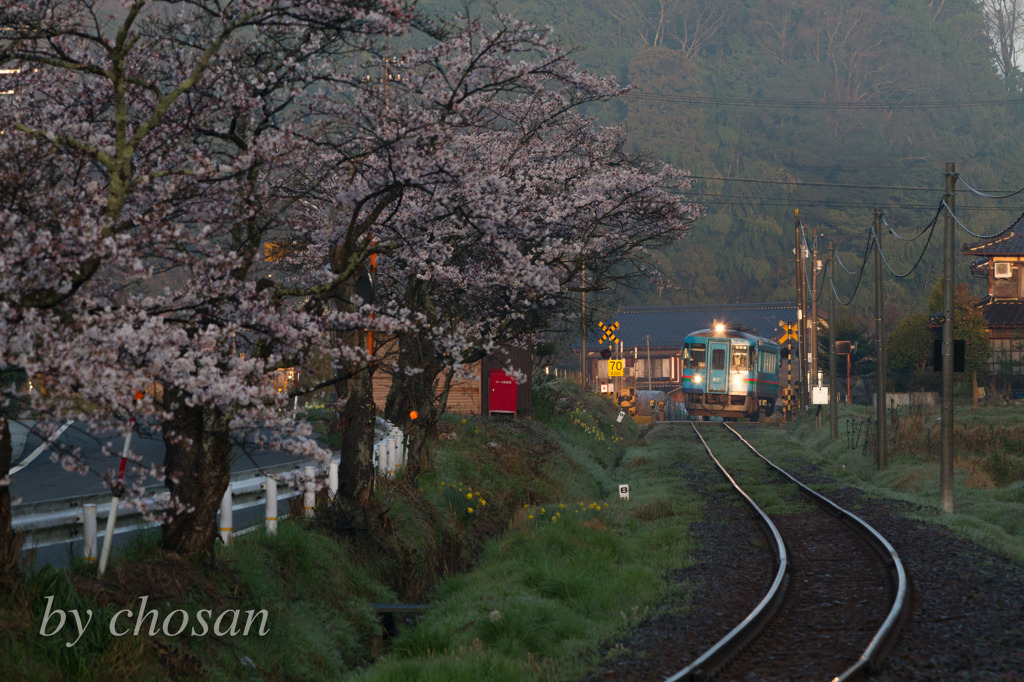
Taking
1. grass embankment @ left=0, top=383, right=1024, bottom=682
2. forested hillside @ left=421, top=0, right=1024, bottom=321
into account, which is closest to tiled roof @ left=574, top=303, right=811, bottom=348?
forested hillside @ left=421, top=0, right=1024, bottom=321

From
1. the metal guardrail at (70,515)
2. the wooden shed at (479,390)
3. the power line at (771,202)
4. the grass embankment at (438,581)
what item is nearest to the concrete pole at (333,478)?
the grass embankment at (438,581)

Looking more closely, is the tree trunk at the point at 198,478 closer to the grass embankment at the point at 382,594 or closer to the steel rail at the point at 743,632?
the grass embankment at the point at 382,594

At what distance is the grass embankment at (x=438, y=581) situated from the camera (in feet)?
24.9

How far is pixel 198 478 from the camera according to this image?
913 cm

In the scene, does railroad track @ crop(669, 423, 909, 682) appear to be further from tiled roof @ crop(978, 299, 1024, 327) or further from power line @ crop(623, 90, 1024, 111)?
power line @ crop(623, 90, 1024, 111)

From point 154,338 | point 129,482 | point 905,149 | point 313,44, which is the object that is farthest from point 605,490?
point 905,149

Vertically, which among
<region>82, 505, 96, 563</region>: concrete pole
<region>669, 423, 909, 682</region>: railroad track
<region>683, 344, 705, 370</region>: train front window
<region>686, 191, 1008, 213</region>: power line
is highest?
<region>686, 191, 1008, 213</region>: power line

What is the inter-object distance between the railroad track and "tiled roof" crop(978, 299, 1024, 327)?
33997 millimetres

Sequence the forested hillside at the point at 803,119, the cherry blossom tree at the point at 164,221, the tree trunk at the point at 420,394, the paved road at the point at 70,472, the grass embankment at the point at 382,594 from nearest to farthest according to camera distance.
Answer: the cherry blossom tree at the point at 164,221 < the grass embankment at the point at 382,594 < the paved road at the point at 70,472 < the tree trunk at the point at 420,394 < the forested hillside at the point at 803,119

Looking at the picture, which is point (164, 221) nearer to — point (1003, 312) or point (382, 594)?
point (382, 594)

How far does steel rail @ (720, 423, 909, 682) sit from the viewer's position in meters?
8.46

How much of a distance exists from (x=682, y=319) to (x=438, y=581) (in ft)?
221

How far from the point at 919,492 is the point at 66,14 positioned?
1947cm

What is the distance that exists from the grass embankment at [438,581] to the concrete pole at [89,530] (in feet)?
0.99
